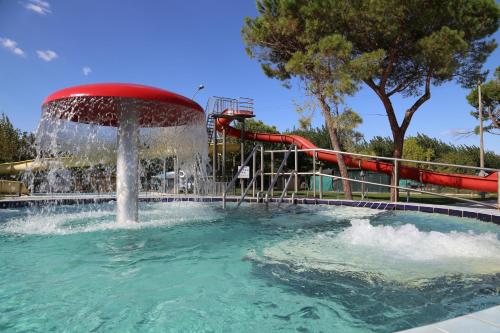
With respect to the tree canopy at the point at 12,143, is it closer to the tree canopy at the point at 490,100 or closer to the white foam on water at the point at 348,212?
the white foam on water at the point at 348,212

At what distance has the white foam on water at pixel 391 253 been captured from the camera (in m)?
3.89

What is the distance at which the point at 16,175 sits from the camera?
27.4 meters

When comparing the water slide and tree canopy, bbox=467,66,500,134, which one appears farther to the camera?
tree canopy, bbox=467,66,500,134

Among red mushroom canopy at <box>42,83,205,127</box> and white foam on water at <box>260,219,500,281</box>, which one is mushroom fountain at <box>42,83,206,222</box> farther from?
white foam on water at <box>260,219,500,281</box>

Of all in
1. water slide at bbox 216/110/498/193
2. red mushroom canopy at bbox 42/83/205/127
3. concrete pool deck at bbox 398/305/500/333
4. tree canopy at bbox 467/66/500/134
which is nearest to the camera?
concrete pool deck at bbox 398/305/500/333

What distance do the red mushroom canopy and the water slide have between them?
22.8ft

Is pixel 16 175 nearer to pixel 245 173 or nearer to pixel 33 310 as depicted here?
pixel 245 173

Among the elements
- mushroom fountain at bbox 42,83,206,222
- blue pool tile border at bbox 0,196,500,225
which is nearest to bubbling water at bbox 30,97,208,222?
mushroom fountain at bbox 42,83,206,222

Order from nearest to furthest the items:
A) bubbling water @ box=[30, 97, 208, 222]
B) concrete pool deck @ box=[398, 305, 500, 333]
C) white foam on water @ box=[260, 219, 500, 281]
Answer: concrete pool deck @ box=[398, 305, 500, 333], white foam on water @ box=[260, 219, 500, 281], bubbling water @ box=[30, 97, 208, 222]

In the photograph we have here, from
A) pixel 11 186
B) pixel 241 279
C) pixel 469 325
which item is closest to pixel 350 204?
pixel 241 279

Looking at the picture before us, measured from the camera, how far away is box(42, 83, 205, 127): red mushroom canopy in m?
5.95

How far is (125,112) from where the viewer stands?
6996mm

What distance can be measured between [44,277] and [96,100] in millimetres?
3571

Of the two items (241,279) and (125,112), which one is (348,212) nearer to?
(125,112)
